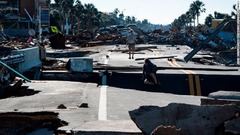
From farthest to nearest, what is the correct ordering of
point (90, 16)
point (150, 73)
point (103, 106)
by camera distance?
point (90, 16)
point (150, 73)
point (103, 106)

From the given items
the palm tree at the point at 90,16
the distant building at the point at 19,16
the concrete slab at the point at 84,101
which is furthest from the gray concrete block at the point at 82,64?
the palm tree at the point at 90,16

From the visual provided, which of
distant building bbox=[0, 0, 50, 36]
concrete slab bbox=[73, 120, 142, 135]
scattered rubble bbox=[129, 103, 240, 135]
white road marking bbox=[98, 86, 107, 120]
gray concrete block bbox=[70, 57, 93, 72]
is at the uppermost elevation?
distant building bbox=[0, 0, 50, 36]

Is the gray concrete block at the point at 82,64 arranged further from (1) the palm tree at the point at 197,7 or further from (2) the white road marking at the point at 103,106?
(1) the palm tree at the point at 197,7

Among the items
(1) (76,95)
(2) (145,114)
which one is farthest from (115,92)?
(2) (145,114)

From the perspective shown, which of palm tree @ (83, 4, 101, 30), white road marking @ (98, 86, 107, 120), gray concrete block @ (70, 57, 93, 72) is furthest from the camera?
palm tree @ (83, 4, 101, 30)

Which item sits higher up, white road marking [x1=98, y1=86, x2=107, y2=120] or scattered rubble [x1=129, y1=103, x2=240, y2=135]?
scattered rubble [x1=129, y1=103, x2=240, y2=135]

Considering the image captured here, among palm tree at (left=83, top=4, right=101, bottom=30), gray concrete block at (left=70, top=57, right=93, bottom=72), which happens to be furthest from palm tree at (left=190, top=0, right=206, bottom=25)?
gray concrete block at (left=70, top=57, right=93, bottom=72)

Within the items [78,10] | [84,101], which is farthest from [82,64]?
[78,10]

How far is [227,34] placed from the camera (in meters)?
50.1

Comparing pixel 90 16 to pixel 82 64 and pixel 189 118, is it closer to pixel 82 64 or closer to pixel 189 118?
pixel 82 64

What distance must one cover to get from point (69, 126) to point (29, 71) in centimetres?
1039

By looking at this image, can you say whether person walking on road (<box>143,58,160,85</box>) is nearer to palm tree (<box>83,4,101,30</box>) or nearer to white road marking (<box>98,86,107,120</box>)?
white road marking (<box>98,86,107,120</box>)

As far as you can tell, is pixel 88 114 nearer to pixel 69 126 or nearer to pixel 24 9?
pixel 69 126

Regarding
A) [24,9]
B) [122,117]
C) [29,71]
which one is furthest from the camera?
[24,9]
